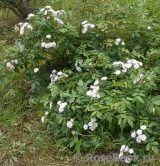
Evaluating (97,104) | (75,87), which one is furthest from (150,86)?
(75,87)

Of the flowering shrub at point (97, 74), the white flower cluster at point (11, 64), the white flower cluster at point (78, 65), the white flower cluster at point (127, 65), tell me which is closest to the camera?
the flowering shrub at point (97, 74)

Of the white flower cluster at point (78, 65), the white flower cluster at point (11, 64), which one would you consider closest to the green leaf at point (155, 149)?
the white flower cluster at point (78, 65)

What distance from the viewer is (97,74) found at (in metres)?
3.19

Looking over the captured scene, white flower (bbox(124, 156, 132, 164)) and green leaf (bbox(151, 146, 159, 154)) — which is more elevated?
green leaf (bbox(151, 146, 159, 154))

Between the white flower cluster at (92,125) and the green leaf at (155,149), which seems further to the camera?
the white flower cluster at (92,125)

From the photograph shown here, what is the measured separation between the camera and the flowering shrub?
282 centimetres

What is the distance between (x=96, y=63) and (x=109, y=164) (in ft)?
2.95

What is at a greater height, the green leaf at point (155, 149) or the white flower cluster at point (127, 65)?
the white flower cluster at point (127, 65)

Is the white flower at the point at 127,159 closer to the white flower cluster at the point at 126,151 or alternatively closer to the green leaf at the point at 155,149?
the white flower cluster at the point at 126,151

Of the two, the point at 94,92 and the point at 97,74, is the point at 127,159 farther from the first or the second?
the point at 97,74

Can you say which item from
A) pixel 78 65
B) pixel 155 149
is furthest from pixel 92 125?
pixel 78 65

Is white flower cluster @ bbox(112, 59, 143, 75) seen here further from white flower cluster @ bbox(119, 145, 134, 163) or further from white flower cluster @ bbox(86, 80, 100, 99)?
white flower cluster @ bbox(119, 145, 134, 163)

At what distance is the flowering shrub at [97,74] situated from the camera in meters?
2.82

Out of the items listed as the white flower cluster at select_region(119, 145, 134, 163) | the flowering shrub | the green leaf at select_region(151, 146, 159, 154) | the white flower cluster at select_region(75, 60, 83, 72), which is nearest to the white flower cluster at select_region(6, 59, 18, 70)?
the flowering shrub
